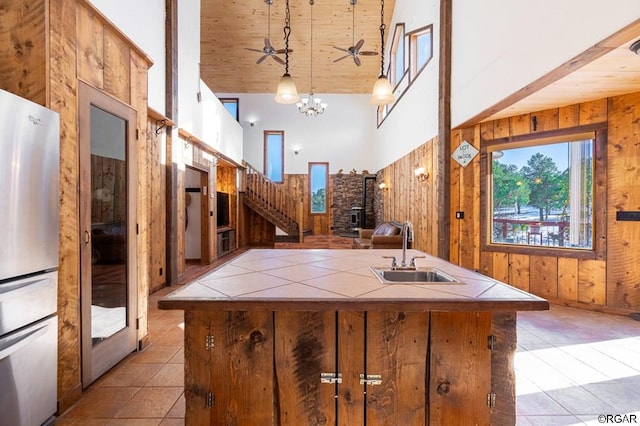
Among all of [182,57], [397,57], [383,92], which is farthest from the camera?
[397,57]

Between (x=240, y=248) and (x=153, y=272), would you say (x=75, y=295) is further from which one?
(x=240, y=248)

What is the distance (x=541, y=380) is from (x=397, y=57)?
7.85 meters

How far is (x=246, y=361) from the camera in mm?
1617

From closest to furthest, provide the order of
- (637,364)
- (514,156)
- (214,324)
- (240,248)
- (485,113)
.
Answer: (214,324), (637,364), (485,113), (514,156), (240,248)

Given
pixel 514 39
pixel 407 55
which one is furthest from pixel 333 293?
pixel 407 55

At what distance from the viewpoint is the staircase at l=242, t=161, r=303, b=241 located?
9688mm

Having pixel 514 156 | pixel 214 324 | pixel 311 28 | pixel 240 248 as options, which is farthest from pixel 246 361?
pixel 311 28

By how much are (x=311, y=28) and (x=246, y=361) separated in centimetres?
916

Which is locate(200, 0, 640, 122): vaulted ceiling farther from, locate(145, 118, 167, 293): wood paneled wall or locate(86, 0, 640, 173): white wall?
locate(145, 118, 167, 293): wood paneled wall

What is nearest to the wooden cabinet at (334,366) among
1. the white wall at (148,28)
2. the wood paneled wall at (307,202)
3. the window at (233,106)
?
the white wall at (148,28)

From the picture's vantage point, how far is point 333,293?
1.55 meters

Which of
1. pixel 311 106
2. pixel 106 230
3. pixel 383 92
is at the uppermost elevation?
pixel 311 106

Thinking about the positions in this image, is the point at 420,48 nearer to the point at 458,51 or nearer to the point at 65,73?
the point at 458,51

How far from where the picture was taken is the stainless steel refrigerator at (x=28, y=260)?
5.35ft
